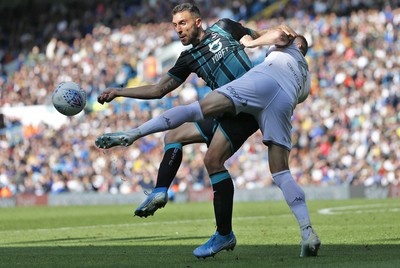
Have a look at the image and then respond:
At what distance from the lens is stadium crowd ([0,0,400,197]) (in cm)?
2698

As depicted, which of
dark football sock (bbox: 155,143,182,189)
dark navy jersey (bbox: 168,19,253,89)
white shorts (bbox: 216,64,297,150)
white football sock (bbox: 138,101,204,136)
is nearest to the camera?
white football sock (bbox: 138,101,204,136)

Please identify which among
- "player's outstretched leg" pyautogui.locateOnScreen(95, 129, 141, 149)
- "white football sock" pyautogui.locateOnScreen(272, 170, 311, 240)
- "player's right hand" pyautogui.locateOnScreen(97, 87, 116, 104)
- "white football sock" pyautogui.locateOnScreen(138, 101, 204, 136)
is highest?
"player's right hand" pyautogui.locateOnScreen(97, 87, 116, 104)

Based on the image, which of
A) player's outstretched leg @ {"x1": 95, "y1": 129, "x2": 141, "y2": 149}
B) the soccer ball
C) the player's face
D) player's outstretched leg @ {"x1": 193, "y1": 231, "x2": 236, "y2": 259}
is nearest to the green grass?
player's outstretched leg @ {"x1": 193, "y1": 231, "x2": 236, "y2": 259}

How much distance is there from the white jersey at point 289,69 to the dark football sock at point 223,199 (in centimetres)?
102

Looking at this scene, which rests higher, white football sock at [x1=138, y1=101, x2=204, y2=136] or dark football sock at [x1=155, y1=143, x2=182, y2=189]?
white football sock at [x1=138, y1=101, x2=204, y2=136]

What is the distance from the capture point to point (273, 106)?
8.41 m

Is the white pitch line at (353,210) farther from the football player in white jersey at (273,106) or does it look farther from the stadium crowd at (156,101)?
the football player in white jersey at (273,106)

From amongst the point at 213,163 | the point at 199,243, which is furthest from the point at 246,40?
the point at 199,243

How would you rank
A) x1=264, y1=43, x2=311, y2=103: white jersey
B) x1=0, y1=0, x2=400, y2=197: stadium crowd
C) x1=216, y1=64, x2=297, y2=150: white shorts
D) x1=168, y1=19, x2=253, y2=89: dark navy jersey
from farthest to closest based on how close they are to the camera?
x1=0, y1=0, x2=400, y2=197: stadium crowd < x1=168, y1=19, x2=253, y2=89: dark navy jersey < x1=264, y1=43, x2=311, y2=103: white jersey < x1=216, y1=64, x2=297, y2=150: white shorts

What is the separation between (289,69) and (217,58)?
0.71 metres

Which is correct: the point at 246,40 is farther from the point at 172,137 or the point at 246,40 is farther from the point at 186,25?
the point at 172,137

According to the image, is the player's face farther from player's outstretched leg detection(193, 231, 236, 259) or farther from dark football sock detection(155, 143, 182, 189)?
player's outstretched leg detection(193, 231, 236, 259)

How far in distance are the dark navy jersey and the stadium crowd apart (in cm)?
1700

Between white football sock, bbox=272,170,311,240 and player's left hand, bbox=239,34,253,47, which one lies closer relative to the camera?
white football sock, bbox=272,170,311,240
